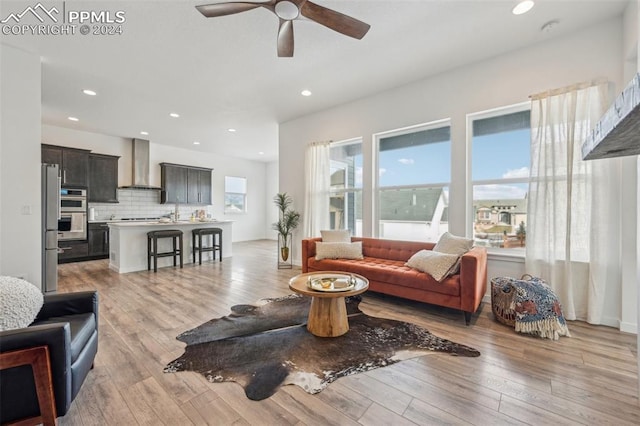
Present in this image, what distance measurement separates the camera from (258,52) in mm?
3201

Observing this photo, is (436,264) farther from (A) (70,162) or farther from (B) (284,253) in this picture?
(A) (70,162)

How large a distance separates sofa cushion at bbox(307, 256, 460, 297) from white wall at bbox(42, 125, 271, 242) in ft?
20.1

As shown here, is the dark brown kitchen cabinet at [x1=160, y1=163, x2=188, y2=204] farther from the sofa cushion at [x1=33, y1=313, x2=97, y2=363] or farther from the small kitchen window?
the sofa cushion at [x1=33, y1=313, x2=97, y2=363]

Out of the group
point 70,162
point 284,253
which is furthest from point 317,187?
point 70,162

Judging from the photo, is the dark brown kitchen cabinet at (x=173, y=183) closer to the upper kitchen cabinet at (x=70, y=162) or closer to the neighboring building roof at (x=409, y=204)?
the upper kitchen cabinet at (x=70, y=162)

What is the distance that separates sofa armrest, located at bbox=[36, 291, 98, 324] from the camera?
180 centimetres

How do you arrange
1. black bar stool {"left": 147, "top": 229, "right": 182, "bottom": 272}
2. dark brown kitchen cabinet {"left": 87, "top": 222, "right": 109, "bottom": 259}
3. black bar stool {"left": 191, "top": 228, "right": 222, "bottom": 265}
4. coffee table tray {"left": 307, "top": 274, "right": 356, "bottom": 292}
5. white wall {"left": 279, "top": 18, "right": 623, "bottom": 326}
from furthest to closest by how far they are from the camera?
dark brown kitchen cabinet {"left": 87, "top": 222, "right": 109, "bottom": 259} < black bar stool {"left": 191, "top": 228, "right": 222, "bottom": 265} < black bar stool {"left": 147, "top": 229, "right": 182, "bottom": 272} < white wall {"left": 279, "top": 18, "right": 623, "bottom": 326} < coffee table tray {"left": 307, "top": 274, "right": 356, "bottom": 292}

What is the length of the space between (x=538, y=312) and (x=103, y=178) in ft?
28.1

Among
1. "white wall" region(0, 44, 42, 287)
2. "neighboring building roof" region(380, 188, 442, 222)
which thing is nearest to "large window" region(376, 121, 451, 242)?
"neighboring building roof" region(380, 188, 442, 222)

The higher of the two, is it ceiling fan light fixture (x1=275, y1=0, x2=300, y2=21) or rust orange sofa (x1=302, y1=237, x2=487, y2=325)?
ceiling fan light fixture (x1=275, y1=0, x2=300, y2=21)

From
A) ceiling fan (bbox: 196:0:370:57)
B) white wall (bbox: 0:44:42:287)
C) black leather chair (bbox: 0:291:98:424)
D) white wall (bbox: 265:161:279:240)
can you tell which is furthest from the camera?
white wall (bbox: 265:161:279:240)

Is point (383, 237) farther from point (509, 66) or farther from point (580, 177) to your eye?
point (509, 66)

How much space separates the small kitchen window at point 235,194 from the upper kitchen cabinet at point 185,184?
0.92m

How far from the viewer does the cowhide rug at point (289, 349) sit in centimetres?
189
